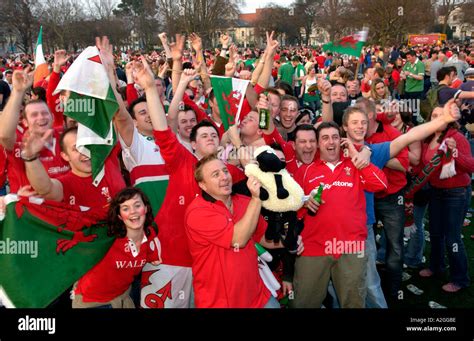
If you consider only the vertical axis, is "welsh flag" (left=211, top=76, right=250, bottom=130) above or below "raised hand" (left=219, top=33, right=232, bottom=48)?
below

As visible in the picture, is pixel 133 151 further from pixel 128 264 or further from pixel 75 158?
pixel 128 264

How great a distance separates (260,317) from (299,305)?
76cm

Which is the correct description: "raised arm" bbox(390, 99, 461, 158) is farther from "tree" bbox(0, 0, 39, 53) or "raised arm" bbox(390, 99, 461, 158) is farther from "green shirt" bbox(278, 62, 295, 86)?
"tree" bbox(0, 0, 39, 53)

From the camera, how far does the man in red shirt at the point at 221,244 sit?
10.2 feet

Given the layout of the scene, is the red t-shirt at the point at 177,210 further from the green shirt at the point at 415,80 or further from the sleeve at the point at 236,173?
the green shirt at the point at 415,80

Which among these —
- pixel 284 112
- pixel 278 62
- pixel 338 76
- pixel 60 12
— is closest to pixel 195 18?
pixel 60 12

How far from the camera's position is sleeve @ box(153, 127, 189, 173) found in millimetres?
3486

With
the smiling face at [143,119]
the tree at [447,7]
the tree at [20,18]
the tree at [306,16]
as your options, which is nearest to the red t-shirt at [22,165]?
the smiling face at [143,119]

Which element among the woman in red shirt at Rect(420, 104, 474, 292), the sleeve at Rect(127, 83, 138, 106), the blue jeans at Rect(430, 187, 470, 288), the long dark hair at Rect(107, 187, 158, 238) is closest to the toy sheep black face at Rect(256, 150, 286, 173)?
the long dark hair at Rect(107, 187, 158, 238)

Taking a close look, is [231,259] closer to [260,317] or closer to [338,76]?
[260,317]

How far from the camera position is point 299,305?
389cm

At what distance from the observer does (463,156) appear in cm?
464

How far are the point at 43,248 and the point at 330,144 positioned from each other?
240 cm

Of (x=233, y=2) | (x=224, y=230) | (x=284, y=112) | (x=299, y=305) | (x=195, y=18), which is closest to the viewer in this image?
(x=224, y=230)
